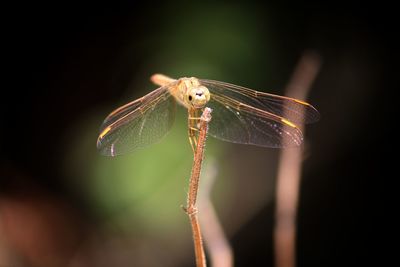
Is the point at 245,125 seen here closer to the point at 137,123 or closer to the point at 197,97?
the point at 197,97

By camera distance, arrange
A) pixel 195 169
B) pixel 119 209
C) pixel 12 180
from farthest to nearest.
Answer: pixel 12 180 < pixel 119 209 < pixel 195 169

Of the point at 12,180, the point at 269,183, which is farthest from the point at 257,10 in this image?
the point at 12,180

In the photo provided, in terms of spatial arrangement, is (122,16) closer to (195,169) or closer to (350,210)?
(350,210)

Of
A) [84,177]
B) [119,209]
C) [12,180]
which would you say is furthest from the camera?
[12,180]

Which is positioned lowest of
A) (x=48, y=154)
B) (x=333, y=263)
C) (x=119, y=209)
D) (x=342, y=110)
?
(x=333, y=263)

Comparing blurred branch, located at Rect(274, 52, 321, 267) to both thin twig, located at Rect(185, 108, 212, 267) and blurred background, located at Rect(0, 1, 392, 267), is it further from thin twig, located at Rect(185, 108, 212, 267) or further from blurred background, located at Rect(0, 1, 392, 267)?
blurred background, located at Rect(0, 1, 392, 267)

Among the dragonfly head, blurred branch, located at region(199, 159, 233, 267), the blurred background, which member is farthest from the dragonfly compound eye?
the blurred background
